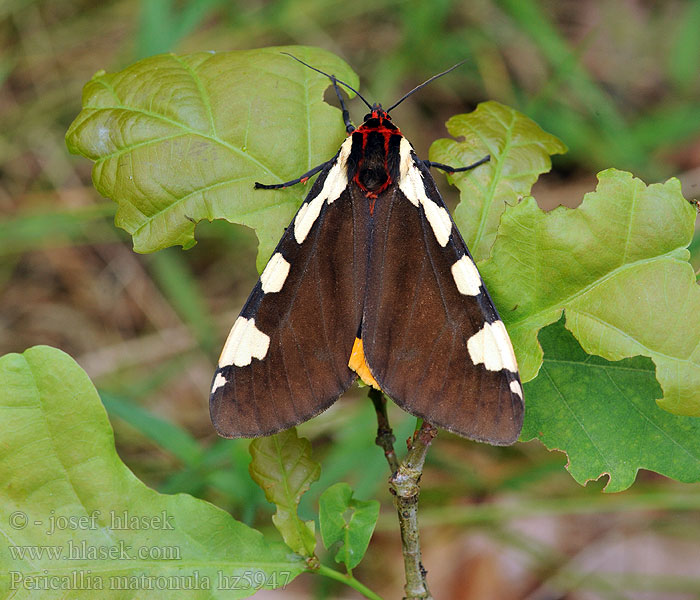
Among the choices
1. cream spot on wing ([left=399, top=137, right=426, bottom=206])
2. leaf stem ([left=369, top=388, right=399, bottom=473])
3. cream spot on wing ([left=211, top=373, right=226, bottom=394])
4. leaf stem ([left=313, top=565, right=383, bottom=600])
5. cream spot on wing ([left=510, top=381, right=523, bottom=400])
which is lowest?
leaf stem ([left=313, top=565, right=383, bottom=600])

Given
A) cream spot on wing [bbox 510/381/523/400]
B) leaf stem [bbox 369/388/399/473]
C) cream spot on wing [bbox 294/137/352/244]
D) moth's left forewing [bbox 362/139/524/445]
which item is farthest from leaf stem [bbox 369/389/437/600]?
cream spot on wing [bbox 294/137/352/244]

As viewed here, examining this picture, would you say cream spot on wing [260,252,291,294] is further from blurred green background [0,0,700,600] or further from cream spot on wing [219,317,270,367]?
blurred green background [0,0,700,600]

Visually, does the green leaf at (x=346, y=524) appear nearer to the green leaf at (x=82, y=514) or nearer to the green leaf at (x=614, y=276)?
the green leaf at (x=82, y=514)

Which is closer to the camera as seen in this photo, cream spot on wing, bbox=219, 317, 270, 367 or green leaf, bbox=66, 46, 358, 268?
green leaf, bbox=66, 46, 358, 268

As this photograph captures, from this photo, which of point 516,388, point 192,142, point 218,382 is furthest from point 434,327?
point 192,142

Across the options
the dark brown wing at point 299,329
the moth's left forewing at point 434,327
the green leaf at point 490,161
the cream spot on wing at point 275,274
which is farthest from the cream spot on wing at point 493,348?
the cream spot on wing at point 275,274

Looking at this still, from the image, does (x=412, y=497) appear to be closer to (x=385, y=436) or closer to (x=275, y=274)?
(x=385, y=436)
